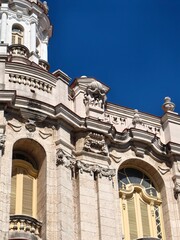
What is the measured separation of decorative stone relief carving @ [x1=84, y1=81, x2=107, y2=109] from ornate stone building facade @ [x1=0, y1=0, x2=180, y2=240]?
0.04m

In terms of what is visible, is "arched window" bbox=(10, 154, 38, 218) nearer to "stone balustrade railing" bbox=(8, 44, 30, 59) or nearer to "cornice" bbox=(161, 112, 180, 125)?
"cornice" bbox=(161, 112, 180, 125)

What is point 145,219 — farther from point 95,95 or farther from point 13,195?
point 95,95

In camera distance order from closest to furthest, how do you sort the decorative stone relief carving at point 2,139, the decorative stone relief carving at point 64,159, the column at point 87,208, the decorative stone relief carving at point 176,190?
the column at point 87,208, the decorative stone relief carving at point 2,139, the decorative stone relief carving at point 64,159, the decorative stone relief carving at point 176,190

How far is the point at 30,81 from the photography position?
74.2 ft

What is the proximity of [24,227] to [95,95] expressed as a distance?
22.6 ft

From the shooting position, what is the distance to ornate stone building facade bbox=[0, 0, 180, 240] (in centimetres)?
1966

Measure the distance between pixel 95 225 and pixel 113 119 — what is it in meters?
5.67

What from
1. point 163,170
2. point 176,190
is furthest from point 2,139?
point 176,190

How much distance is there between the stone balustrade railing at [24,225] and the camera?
19.0 metres

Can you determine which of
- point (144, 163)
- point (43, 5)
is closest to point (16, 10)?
point (43, 5)

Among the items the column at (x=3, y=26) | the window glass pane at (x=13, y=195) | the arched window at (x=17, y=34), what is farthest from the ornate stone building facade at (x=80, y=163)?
the arched window at (x=17, y=34)

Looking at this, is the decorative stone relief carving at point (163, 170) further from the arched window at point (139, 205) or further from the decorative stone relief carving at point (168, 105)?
the decorative stone relief carving at point (168, 105)

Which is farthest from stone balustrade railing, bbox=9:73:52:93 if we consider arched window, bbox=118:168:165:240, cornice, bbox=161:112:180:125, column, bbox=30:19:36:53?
column, bbox=30:19:36:53

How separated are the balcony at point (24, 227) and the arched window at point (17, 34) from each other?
45.4 ft
